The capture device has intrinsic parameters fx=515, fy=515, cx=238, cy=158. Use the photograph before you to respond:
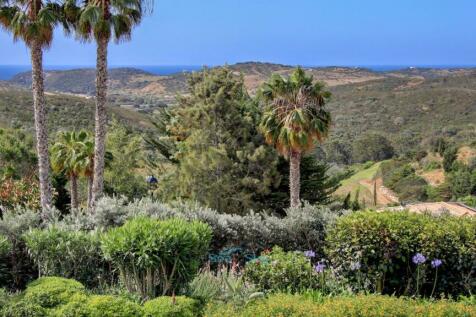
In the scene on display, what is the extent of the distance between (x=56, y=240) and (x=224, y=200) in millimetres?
12681

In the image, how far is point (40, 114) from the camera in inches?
668

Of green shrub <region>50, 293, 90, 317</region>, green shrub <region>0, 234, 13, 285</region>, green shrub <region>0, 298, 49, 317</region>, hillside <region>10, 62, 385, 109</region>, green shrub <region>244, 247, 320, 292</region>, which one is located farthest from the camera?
hillside <region>10, 62, 385, 109</region>

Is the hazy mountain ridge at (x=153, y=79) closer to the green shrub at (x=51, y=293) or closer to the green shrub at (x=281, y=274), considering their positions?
the green shrub at (x=281, y=274)

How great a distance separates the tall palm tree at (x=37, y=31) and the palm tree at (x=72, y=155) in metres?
3.51

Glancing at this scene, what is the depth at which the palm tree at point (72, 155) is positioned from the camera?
2077cm

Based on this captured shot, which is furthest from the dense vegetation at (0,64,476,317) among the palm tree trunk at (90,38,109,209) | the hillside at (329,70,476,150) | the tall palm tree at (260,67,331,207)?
the hillside at (329,70,476,150)

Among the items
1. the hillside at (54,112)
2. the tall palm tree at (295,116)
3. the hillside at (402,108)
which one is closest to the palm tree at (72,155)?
the tall palm tree at (295,116)

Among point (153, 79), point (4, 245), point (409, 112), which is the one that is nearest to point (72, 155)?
point (4, 245)

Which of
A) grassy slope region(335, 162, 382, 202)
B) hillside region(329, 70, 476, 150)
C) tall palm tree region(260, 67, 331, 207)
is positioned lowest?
grassy slope region(335, 162, 382, 202)

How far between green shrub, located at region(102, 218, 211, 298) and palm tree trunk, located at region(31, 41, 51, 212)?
35.2 feet

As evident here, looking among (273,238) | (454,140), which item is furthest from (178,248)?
(454,140)

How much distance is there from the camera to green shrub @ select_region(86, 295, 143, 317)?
568 cm

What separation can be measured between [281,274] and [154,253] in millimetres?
1769

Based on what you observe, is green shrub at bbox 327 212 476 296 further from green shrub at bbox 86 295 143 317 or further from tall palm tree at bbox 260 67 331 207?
tall palm tree at bbox 260 67 331 207
